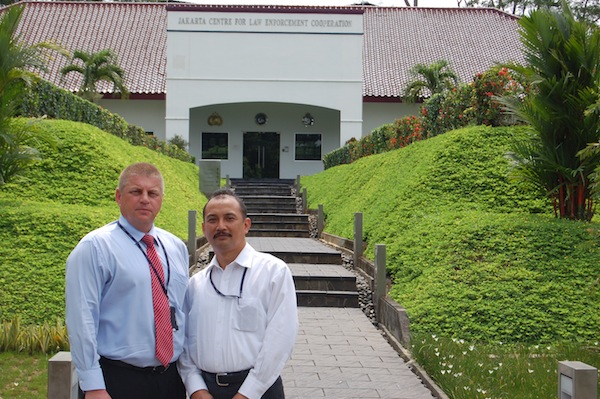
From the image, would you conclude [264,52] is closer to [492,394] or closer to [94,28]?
[94,28]

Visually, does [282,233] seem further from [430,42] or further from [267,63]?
[430,42]

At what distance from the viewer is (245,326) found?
118 inches

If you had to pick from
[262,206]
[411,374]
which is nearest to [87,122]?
[262,206]

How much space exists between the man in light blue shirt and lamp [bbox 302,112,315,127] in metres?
28.2

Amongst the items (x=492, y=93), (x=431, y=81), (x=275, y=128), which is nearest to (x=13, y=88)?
(x=492, y=93)

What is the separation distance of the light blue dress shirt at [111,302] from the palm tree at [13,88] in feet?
27.4

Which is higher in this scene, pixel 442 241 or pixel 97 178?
pixel 97 178

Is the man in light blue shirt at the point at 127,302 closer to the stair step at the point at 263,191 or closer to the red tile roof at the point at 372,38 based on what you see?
the stair step at the point at 263,191

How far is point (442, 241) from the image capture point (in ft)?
30.4

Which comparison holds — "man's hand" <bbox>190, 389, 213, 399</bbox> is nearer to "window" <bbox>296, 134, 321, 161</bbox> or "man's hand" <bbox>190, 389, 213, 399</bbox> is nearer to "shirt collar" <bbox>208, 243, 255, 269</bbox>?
"shirt collar" <bbox>208, 243, 255, 269</bbox>

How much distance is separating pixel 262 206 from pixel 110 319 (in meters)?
17.9

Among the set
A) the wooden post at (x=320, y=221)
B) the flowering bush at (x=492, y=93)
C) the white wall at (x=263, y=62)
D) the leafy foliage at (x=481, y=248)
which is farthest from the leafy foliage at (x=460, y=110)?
the white wall at (x=263, y=62)

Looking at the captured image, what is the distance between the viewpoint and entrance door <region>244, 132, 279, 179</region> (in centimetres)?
3125

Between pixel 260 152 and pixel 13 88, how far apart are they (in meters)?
20.5
